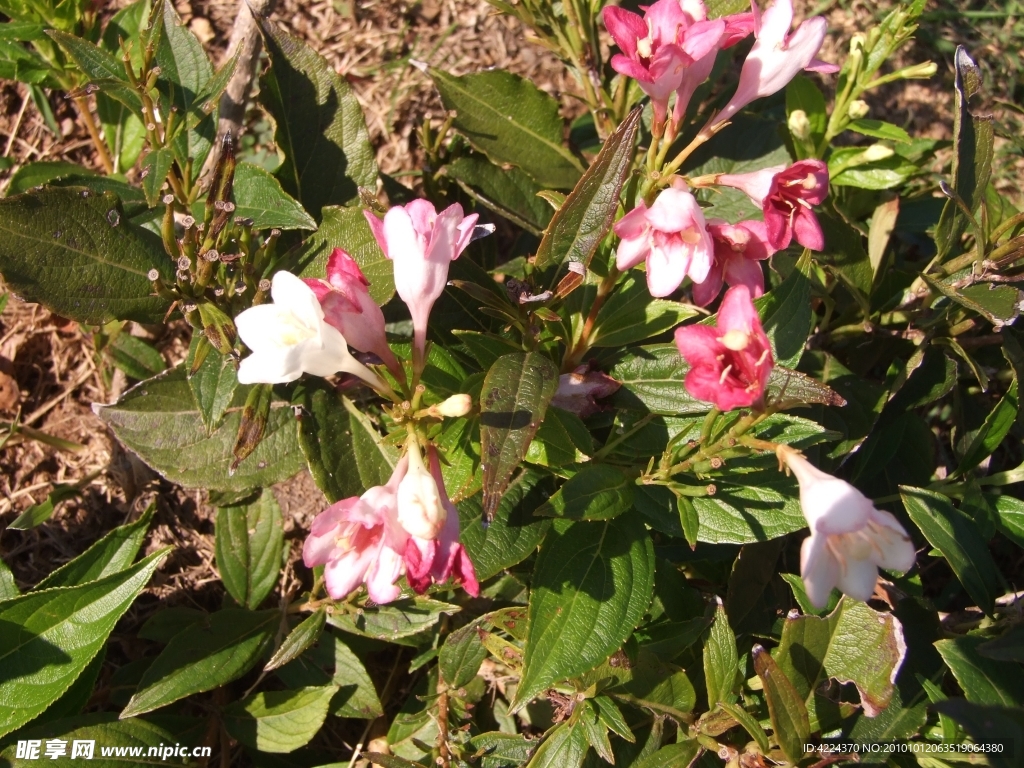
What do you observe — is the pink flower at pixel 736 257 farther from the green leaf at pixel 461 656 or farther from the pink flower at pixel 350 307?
the green leaf at pixel 461 656

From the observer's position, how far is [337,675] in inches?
96.1

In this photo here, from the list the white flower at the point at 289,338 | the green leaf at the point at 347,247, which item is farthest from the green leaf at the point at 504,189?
the white flower at the point at 289,338

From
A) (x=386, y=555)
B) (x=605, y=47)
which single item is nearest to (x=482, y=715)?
(x=386, y=555)

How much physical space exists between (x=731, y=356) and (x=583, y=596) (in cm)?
70

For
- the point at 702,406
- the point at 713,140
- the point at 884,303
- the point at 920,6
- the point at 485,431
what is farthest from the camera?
the point at 713,140

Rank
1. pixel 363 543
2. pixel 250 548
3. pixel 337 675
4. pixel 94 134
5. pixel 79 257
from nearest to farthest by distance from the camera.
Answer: pixel 363 543, pixel 79 257, pixel 337 675, pixel 250 548, pixel 94 134

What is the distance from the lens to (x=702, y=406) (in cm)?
189

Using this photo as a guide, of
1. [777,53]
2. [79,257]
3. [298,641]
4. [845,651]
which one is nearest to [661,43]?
[777,53]

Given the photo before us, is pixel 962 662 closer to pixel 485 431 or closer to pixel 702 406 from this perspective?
pixel 702 406

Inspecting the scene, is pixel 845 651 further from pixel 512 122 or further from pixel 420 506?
pixel 512 122

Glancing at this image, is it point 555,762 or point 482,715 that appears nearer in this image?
point 555,762

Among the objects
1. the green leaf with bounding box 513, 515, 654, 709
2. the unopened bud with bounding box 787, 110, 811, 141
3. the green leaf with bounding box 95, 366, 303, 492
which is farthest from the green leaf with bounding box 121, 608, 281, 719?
the unopened bud with bounding box 787, 110, 811, 141

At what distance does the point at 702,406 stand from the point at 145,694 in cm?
168

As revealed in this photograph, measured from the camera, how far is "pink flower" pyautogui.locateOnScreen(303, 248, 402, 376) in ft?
5.41
